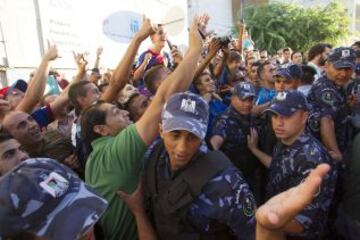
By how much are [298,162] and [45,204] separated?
170 centimetres

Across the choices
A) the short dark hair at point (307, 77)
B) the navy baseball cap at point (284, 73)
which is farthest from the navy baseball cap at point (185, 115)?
the short dark hair at point (307, 77)

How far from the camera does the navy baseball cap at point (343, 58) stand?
140 inches

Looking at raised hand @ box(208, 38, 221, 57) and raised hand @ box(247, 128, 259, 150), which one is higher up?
raised hand @ box(208, 38, 221, 57)

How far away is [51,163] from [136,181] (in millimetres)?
803

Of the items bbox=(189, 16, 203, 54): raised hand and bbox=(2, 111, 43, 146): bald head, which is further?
bbox=(2, 111, 43, 146): bald head

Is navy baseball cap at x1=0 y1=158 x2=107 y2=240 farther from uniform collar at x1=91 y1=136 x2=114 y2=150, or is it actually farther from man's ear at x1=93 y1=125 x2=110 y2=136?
man's ear at x1=93 y1=125 x2=110 y2=136

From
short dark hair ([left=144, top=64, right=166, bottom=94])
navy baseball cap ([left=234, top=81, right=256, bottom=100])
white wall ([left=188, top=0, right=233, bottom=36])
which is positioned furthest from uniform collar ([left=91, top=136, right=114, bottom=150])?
white wall ([left=188, top=0, right=233, bottom=36])

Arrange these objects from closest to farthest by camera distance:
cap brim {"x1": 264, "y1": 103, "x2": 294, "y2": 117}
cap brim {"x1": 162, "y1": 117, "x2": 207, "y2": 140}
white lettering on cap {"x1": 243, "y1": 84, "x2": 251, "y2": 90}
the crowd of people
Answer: the crowd of people
cap brim {"x1": 162, "y1": 117, "x2": 207, "y2": 140}
cap brim {"x1": 264, "y1": 103, "x2": 294, "y2": 117}
white lettering on cap {"x1": 243, "y1": 84, "x2": 251, "y2": 90}

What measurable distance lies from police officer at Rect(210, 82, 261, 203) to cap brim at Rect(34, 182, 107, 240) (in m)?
2.22

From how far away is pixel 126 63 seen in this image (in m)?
2.91

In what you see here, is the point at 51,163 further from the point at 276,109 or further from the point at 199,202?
the point at 276,109

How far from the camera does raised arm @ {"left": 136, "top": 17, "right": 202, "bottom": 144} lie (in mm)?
1826

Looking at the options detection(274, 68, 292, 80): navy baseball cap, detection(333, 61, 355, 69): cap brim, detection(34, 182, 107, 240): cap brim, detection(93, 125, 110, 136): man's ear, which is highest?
detection(34, 182, 107, 240): cap brim

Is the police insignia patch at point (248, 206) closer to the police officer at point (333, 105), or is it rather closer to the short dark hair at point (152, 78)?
the police officer at point (333, 105)
